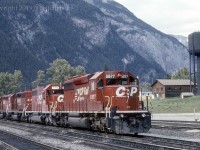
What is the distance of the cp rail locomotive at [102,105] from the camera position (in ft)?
77.6

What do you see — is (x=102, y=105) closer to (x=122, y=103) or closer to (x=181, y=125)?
(x=122, y=103)

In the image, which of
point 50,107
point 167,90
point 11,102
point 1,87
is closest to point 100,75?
point 50,107

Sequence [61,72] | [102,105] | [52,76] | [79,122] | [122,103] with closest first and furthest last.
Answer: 1. [122,103]
2. [102,105]
3. [79,122]
4. [61,72]
5. [52,76]

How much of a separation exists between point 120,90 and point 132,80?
1319 mm

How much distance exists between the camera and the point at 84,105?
28.8 metres

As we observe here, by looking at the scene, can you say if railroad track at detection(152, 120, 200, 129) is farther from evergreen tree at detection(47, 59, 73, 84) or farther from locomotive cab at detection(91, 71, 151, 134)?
evergreen tree at detection(47, 59, 73, 84)

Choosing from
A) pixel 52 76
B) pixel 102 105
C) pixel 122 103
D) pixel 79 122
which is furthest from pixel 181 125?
pixel 52 76

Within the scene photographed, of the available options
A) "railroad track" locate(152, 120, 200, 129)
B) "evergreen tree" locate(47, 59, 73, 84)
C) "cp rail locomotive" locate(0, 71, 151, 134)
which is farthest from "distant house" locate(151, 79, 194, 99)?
"railroad track" locate(152, 120, 200, 129)

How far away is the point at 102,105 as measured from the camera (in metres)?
25.3

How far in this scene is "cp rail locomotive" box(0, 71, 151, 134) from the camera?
2366cm

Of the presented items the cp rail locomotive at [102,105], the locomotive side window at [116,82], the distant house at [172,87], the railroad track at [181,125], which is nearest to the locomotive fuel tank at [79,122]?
the cp rail locomotive at [102,105]

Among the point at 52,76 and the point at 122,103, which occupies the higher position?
the point at 52,76

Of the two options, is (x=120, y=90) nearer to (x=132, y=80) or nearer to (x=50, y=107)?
(x=132, y=80)

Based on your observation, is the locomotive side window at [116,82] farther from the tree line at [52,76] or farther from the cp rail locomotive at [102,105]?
the tree line at [52,76]
